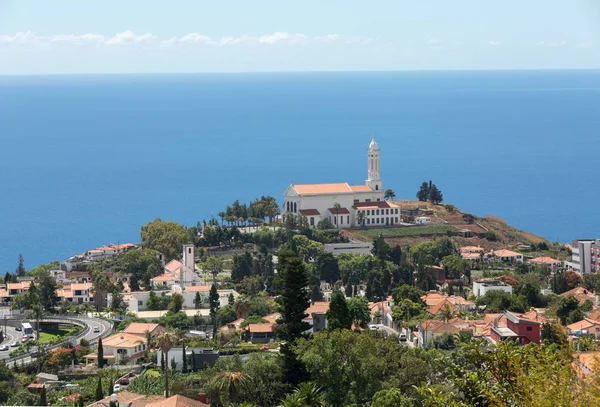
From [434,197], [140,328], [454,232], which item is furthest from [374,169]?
[140,328]

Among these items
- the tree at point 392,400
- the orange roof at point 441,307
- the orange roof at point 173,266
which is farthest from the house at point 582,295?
the tree at point 392,400

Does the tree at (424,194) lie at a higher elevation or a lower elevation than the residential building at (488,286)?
higher

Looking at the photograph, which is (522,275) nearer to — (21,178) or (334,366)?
(334,366)

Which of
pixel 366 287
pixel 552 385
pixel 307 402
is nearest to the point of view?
pixel 552 385

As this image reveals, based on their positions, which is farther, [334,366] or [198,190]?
[198,190]

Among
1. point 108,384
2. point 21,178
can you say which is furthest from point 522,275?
point 21,178

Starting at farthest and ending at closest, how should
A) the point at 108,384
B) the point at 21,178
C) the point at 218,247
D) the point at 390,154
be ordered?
the point at 390,154 → the point at 21,178 → the point at 218,247 → the point at 108,384

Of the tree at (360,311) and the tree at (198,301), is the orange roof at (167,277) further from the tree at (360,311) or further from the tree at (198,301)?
the tree at (360,311)

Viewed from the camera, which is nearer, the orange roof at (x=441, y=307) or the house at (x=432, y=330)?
the house at (x=432, y=330)
